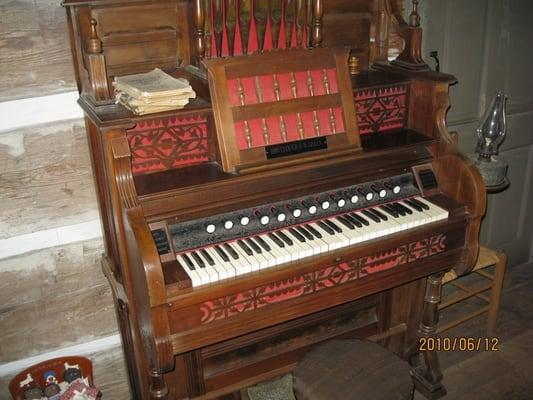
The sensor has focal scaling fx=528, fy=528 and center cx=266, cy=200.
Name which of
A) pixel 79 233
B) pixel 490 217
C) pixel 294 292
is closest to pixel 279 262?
pixel 294 292

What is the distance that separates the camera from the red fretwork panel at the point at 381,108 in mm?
2430

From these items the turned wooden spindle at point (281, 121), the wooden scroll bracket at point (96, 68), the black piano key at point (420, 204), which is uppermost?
the wooden scroll bracket at point (96, 68)

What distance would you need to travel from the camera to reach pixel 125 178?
71.2 inches

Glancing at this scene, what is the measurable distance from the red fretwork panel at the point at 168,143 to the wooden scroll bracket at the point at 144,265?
0.18 meters

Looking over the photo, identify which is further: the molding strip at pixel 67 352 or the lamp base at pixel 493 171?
the lamp base at pixel 493 171

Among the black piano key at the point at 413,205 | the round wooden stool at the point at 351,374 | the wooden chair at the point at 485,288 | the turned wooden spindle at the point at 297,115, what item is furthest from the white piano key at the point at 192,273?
the wooden chair at the point at 485,288

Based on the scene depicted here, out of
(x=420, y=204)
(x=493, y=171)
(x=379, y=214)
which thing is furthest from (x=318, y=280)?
(x=493, y=171)

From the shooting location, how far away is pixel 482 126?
304 centimetres

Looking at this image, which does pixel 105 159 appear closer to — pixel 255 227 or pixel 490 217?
pixel 255 227

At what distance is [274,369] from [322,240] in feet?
2.89

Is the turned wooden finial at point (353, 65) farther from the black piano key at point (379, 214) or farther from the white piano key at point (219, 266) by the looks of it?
the white piano key at point (219, 266)

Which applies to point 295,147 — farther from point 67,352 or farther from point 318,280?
point 67,352

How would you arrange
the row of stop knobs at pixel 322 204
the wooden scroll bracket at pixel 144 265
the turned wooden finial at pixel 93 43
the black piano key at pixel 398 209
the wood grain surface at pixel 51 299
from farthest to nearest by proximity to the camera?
the wood grain surface at pixel 51 299, the black piano key at pixel 398 209, the row of stop knobs at pixel 322 204, the turned wooden finial at pixel 93 43, the wooden scroll bracket at pixel 144 265

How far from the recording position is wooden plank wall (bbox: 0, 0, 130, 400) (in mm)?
2100
